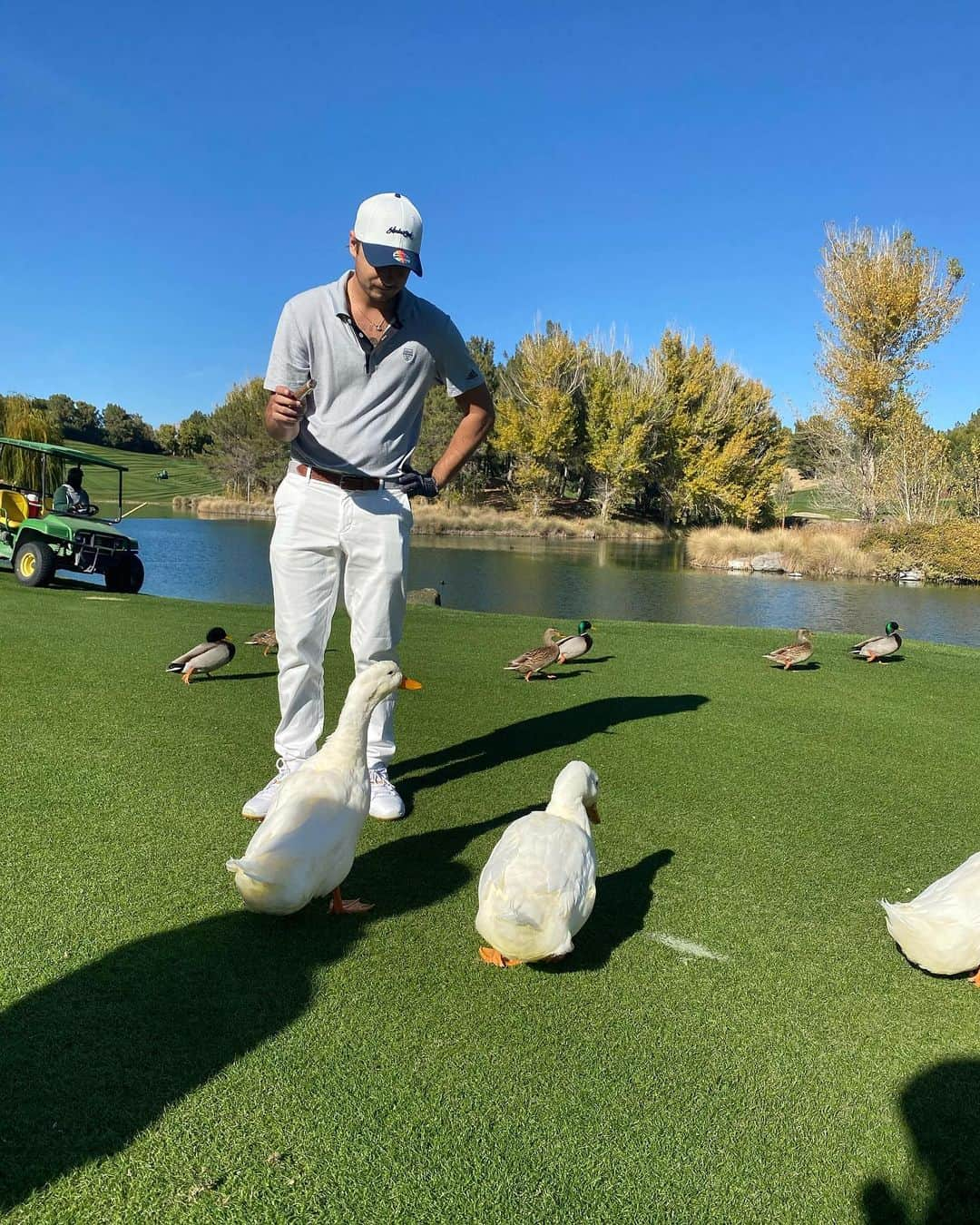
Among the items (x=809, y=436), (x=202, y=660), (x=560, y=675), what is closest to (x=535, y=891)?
(x=202, y=660)

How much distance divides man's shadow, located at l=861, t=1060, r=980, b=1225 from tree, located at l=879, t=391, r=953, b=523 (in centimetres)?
3735

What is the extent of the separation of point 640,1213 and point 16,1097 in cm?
162

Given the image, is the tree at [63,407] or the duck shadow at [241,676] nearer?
the duck shadow at [241,676]

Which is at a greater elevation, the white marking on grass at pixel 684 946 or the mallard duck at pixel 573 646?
the mallard duck at pixel 573 646

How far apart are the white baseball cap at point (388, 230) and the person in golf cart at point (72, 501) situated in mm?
14971

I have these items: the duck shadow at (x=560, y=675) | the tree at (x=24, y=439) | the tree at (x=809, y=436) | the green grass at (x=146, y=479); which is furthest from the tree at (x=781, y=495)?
the green grass at (x=146, y=479)

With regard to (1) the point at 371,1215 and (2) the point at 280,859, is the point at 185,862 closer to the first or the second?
(2) the point at 280,859

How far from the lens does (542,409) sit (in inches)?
2266

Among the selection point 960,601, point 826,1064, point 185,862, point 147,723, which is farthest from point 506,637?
point 960,601

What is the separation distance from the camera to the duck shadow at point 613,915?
299 cm

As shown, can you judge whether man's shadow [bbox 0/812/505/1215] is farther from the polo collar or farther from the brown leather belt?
the polo collar

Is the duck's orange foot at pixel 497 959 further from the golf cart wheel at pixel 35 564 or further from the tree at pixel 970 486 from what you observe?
the tree at pixel 970 486

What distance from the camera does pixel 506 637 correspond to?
11094 millimetres

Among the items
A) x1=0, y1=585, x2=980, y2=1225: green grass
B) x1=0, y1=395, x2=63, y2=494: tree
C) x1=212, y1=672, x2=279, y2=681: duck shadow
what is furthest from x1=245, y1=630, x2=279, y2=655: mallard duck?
x1=0, y1=395, x2=63, y2=494: tree
